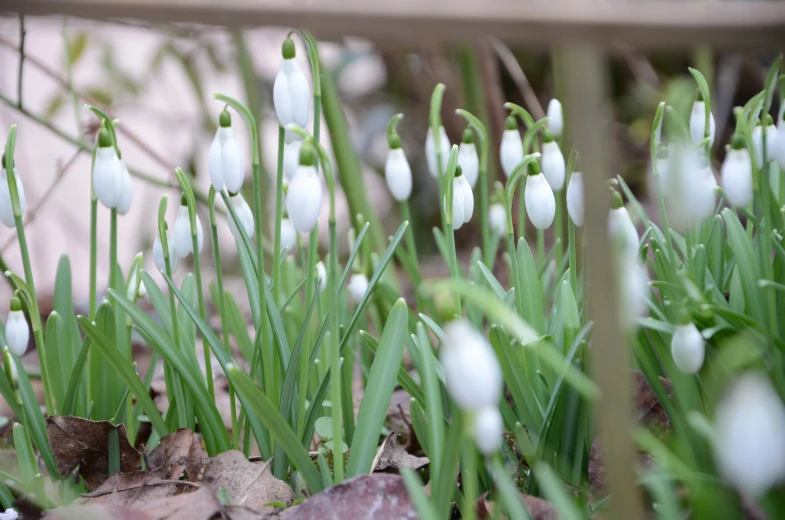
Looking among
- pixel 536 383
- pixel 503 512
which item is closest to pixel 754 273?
pixel 536 383

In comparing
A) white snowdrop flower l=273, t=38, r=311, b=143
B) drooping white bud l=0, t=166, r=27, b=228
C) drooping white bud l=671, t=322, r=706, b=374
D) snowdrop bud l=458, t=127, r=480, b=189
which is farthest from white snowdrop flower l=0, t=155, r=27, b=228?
drooping white bud l=671, t=322, r=706, b=374

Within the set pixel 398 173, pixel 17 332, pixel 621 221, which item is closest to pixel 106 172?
pixel 17 332

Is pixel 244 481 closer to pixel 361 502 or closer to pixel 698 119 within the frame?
pixel 361 502

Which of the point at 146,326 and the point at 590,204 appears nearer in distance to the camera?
the point at 590,204

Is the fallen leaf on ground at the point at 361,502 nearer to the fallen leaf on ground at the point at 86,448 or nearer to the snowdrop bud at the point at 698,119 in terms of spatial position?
the fallen leaf on ground at the point at 86,448

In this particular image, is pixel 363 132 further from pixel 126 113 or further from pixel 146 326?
pixel 146 326

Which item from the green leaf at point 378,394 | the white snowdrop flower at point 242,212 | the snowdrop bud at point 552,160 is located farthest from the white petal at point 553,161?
the white snowdrop flower at point 242,212
